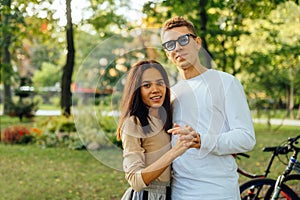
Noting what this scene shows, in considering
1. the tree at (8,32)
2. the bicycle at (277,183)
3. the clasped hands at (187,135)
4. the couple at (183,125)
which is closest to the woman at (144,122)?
the couple at (183,125)

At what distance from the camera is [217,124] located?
1.90 metres

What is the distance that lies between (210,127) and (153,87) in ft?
0.90

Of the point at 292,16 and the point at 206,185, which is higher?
the point at 292,16

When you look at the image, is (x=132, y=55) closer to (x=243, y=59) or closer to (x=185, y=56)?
(x=185, y=56)

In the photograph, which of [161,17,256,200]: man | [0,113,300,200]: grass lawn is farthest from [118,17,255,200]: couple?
[0,113,300,200]: grass lawn

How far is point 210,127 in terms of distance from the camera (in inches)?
74.9

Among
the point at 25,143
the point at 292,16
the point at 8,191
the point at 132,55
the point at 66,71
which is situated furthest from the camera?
the point at 292,16

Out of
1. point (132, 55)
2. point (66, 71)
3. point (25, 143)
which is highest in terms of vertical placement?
point (132, 55)

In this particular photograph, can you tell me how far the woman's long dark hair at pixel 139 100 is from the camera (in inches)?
73.5

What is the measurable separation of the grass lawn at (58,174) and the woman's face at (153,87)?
4.96m

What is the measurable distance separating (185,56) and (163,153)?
40cm

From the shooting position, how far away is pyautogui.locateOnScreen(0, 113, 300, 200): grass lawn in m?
6.80

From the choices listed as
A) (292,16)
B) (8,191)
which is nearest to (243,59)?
(292,16)

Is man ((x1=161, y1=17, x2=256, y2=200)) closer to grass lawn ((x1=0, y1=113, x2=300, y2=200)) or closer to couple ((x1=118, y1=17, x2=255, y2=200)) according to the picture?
couple ((x1=118, y1=17, x2=255, y2=200))
